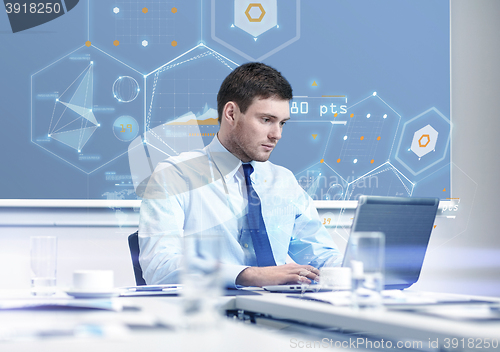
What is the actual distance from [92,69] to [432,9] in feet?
6.35

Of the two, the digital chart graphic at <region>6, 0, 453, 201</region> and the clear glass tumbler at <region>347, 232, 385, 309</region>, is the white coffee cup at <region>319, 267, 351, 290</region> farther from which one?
the digital chart graphic at <region>6, 0, 453, 201</region>

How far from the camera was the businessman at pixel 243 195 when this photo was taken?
1.90 m

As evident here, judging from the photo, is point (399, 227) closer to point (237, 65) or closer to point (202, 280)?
point (202, 280)

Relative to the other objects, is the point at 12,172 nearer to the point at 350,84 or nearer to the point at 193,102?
the point at 193,102

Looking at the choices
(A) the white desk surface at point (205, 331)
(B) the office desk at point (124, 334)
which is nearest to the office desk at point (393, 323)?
(A) the white desk surface at point (205, 331)

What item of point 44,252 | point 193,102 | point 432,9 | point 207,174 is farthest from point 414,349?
point 432,9

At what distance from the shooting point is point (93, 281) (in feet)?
3.59

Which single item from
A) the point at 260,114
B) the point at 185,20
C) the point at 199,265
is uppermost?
the point at 185,20

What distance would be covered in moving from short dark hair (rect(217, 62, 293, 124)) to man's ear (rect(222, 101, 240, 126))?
19mm

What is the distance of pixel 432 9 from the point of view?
295cm

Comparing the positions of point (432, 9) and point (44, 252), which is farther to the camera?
point (432, 9)

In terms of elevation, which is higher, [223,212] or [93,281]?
[223,212]

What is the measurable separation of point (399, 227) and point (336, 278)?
0.23 metres
